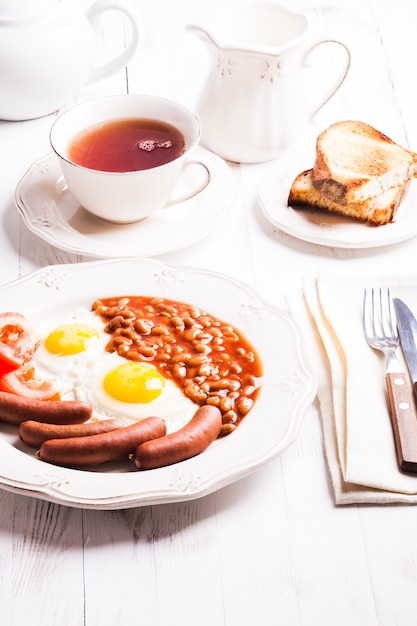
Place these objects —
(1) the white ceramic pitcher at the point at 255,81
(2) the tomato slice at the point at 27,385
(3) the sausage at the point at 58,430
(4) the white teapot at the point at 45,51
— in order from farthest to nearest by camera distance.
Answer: (4) the white teapot at the point at 45,51, (1) the white ceramic pitcher at the point at 255,81, (2) the tomato slice at the point at 27,385, (3) the sausage at the point at 58,430

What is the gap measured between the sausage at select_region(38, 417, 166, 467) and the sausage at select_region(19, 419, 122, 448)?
0.02 meters

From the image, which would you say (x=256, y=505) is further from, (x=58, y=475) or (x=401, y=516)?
(x=58, y=475)

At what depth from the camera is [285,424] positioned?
1.56 metres

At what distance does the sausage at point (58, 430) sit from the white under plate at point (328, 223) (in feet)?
2.86

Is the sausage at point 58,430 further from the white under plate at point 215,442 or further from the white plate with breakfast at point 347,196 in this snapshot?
the white plate with breakfast at point 347,196

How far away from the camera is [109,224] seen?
216 cm

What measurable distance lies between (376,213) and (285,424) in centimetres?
83

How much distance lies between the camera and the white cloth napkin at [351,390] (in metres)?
1.54

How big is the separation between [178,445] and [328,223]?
0.94 meters

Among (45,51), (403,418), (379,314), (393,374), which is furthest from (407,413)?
(45,51)

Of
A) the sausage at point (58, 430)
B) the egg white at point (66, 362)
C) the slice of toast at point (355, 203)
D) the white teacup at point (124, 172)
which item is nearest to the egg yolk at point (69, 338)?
the egg white at point (66, 362)

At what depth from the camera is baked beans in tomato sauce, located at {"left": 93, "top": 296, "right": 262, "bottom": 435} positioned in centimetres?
164

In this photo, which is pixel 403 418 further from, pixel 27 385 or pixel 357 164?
pixel 357 164

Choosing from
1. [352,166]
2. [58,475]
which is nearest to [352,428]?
[58,475]
